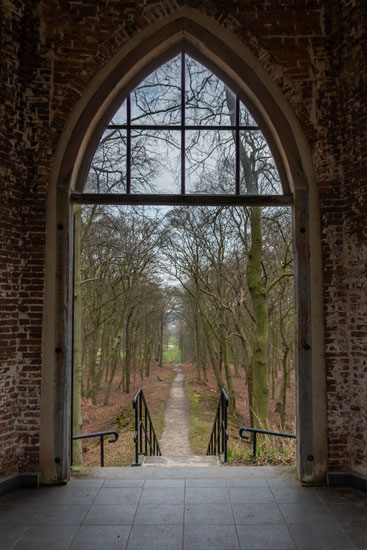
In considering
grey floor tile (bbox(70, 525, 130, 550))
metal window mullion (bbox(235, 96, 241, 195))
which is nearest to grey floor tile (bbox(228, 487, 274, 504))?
grey floor tile (bbox(70, 525, 130, 550))

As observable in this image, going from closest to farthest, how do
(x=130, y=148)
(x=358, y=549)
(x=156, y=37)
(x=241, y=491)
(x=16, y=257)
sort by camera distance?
1. (x=358, y=549)
2. (x=241, y=491)
3. (x=16, y=257)
4. (x=156, y=37)
5. (x=130, y=148)

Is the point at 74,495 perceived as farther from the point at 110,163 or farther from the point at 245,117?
the point at 245,117

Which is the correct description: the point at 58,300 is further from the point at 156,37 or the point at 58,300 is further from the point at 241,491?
the point at 156,37

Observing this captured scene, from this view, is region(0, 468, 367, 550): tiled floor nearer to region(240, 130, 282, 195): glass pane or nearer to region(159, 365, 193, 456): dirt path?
region(240, 130, 282, 195): glass pane

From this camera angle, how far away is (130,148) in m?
4.65

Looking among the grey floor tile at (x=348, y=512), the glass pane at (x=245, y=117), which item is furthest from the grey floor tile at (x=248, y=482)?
the glass pane at (x=245, y=117)

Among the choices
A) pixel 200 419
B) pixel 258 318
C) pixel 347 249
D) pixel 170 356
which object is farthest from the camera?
pixel 170 356

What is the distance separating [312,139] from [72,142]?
8.90 ft

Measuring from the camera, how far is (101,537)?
302 centimetres

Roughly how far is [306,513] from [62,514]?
2.19 m

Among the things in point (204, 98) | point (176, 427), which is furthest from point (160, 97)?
point (176, 427)

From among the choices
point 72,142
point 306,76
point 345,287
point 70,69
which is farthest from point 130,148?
point 345,287

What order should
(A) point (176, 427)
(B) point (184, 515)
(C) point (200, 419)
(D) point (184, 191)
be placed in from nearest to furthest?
1. (B) point (184, 515)
2. (D) point (184, 191)
3. (A) point (176, 427)
4. (C) point (200, 419)

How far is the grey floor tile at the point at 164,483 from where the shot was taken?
3955 millimetres
